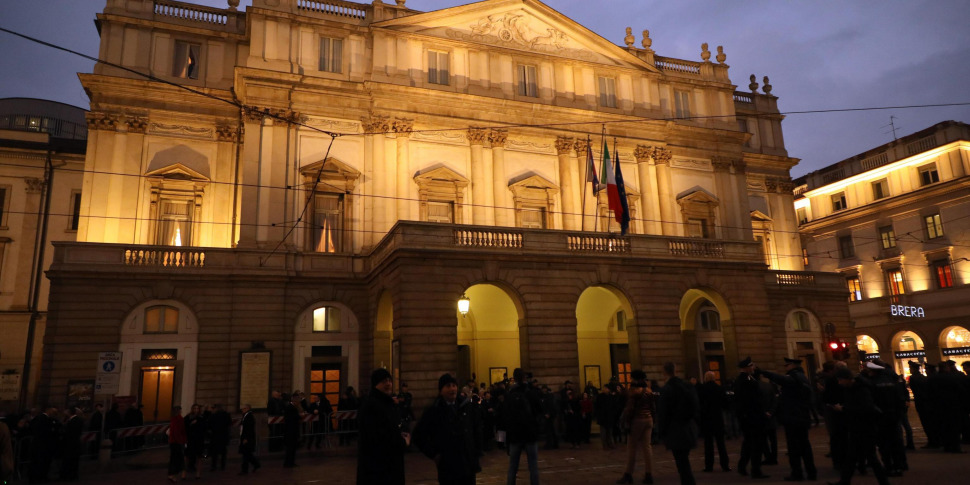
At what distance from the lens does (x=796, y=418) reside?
10.2 meters

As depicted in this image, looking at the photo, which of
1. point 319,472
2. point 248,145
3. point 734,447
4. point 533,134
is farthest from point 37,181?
point 734,447

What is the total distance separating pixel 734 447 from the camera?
52.0ft

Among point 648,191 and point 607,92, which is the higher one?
point 607,92

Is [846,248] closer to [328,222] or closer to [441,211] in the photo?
[441,211]

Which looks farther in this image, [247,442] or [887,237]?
[887,237]

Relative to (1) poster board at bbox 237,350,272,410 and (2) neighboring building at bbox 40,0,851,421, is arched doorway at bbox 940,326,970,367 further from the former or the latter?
(1) poster board at bbox 237,350,272,410

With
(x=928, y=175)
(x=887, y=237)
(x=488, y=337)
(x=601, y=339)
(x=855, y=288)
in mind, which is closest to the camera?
(x=488, y=337)

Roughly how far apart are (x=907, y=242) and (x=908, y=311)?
433 cm

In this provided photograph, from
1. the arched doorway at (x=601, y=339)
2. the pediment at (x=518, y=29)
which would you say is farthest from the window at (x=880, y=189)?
the arched doorway at (x=601, y=339)

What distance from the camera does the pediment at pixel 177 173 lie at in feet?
85.5

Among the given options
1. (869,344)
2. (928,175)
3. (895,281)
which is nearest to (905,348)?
(869,344)

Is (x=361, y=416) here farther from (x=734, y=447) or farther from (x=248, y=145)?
(x=248, y=145)

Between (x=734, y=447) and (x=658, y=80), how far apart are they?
71.4ft

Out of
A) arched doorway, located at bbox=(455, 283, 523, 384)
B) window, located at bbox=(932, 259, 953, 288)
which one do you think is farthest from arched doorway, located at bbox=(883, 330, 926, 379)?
arched doorway, located at bbox=(455, 283, 523, 384)
